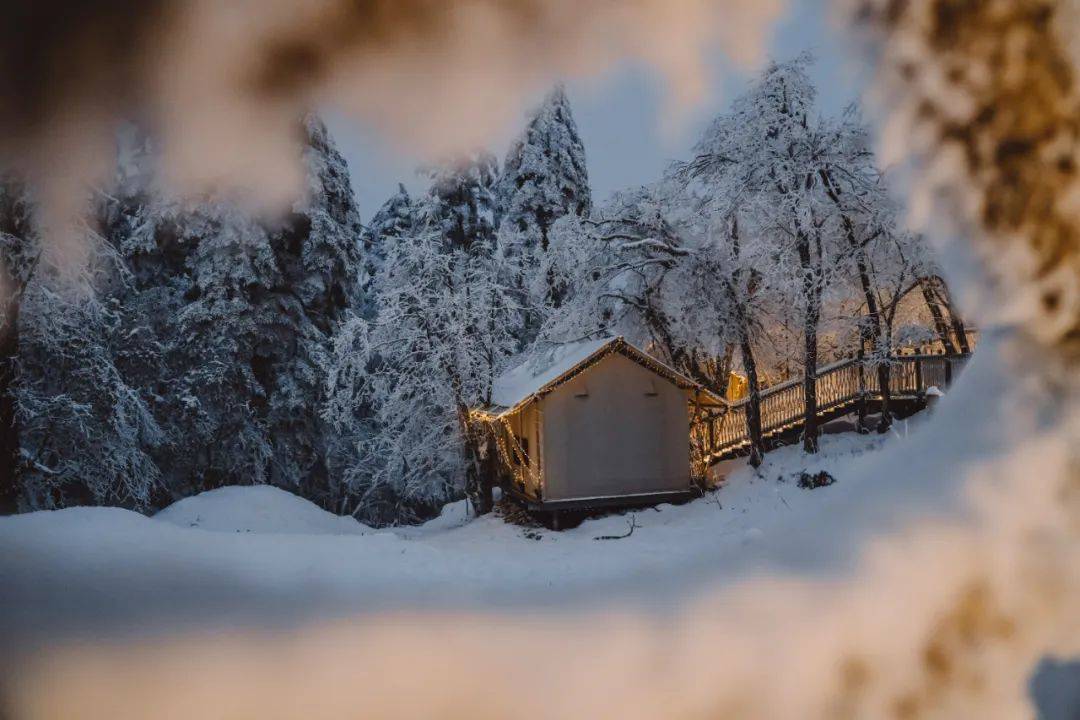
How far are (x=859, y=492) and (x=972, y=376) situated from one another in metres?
0.23

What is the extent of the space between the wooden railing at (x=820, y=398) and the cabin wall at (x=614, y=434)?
5.35 feet

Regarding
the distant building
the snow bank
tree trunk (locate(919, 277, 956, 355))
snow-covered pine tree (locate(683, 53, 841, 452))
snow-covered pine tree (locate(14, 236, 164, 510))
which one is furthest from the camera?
the distant building

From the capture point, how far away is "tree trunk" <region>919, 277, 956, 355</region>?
14.4 meters

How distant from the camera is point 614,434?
610 inches

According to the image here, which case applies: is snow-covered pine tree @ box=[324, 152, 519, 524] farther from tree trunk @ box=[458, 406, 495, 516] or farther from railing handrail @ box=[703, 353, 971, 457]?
railing handrail @ box=[703, 353, 971, 457]

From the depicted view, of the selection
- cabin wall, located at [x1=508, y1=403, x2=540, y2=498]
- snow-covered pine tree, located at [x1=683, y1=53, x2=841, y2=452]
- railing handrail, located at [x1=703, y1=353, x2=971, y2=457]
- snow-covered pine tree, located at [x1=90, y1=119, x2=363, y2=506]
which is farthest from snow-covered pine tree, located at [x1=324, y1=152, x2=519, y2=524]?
railing handrail, located at [x1=703, y1=353, x2=971, y2=457]

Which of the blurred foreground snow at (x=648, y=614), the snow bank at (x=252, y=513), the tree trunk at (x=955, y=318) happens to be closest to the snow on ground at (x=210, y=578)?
the blurred foreground snow at (x=648, y=614)

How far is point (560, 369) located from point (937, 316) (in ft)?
30.8

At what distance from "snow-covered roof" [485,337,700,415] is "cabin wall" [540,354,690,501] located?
0.96ft

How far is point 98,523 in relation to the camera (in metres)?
0.75

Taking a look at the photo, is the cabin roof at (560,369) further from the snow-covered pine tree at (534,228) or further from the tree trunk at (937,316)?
the tree trunk at (937,316)

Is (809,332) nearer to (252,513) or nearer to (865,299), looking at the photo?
(865,299)

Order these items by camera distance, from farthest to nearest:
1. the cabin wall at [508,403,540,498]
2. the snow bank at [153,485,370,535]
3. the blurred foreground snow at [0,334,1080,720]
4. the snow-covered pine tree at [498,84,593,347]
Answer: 1. the snow-covered pine tree at [498,84,593,347]
2. the cabin wall at [508,403,540,498]
3. the snow bank at [153,485,370,535]
4. the blurred foreground snow at [0,334,1080,720]

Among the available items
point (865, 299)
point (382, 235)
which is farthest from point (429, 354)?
point (865, 299)
